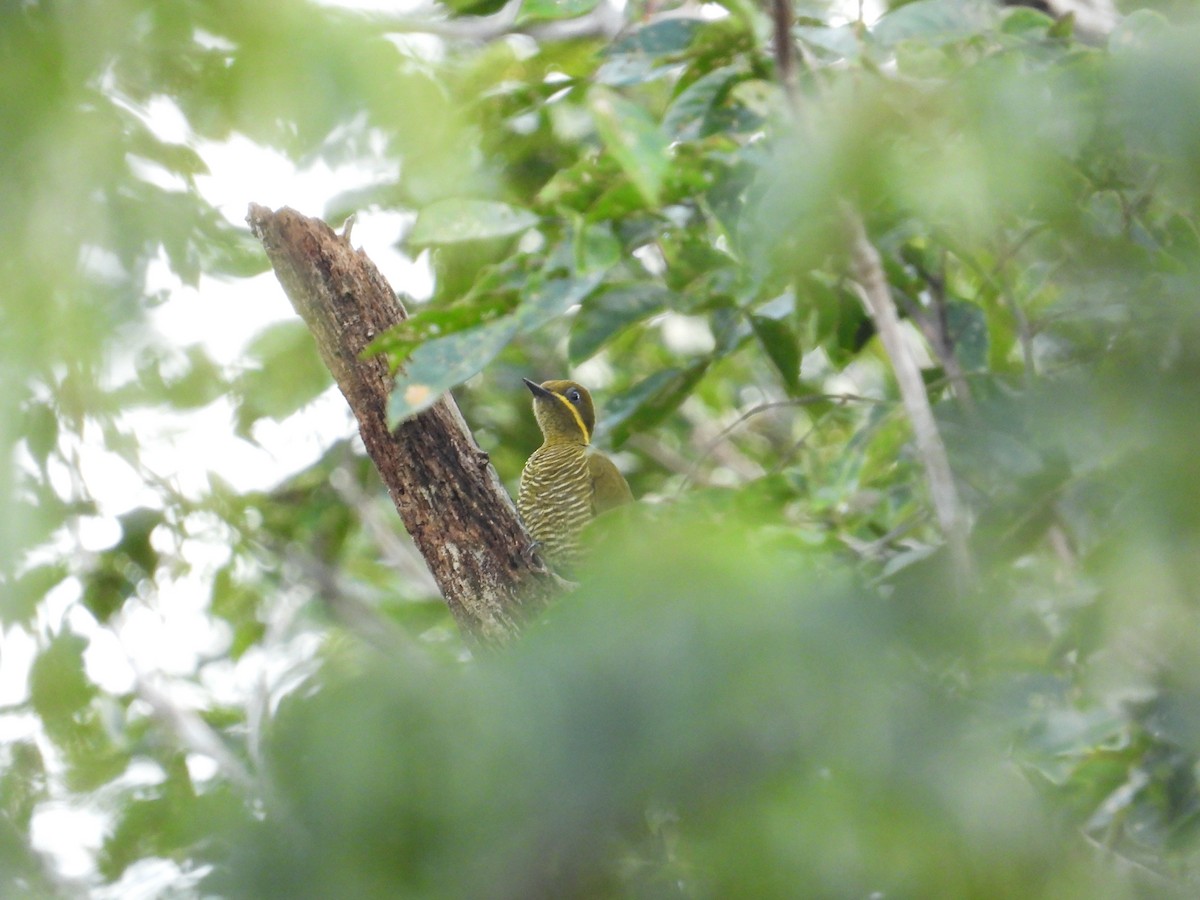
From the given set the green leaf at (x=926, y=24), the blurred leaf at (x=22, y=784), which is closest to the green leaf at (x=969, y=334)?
the green leaf at (x=926, y=24)

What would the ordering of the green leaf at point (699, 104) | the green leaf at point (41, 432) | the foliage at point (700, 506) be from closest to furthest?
the foliage at point (700, 506), the green leaf at point (41, 432), the green leaf at point (699, 104)

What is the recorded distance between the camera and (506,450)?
174 inches

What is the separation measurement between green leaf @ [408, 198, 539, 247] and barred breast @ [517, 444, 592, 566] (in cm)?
185

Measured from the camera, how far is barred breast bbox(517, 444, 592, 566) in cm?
366

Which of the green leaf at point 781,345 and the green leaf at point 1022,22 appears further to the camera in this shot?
the green leaf at point 781,345

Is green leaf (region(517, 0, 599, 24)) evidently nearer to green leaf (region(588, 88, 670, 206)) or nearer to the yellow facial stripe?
green leaf (region(588, 88, 670, 206))

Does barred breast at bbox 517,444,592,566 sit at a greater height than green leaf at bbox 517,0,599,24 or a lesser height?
lesser

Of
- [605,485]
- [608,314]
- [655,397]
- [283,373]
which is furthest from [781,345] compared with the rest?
[605,485]

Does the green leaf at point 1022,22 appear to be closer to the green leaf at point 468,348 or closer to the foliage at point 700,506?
the foliage at point 700,506

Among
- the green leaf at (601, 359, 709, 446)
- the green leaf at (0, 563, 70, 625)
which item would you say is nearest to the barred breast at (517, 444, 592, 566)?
the green leaf at (601, 359, 709, 446)

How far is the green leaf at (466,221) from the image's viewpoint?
172cm

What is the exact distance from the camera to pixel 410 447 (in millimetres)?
2291

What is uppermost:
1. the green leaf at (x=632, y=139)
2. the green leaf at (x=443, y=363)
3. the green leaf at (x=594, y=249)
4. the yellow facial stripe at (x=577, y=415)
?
the green leaf at (x=632, y=139)

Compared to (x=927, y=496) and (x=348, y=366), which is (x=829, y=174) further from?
(x=348, y=366)
